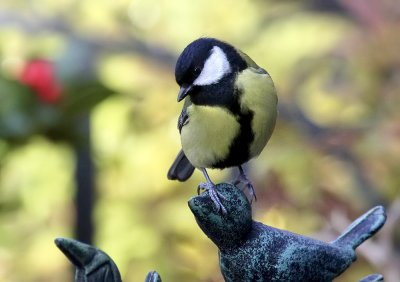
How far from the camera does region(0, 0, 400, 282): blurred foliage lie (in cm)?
181

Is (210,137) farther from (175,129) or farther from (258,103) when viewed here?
(175,129)

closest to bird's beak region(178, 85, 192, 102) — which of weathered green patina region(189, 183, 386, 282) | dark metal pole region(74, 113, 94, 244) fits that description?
weathered green patina region(189, 183, 386, 282)

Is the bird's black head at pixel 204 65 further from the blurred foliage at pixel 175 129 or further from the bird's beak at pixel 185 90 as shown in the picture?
the blurred foliage at pixel 175 129

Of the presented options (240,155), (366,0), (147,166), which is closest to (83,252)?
(240,155)

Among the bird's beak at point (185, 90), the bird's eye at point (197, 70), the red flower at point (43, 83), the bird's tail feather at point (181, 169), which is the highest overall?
the bird's eye at point (197, 70)

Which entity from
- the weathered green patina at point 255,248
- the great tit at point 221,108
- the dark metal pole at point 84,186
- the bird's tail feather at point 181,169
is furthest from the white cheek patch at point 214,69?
the dark metal pole at point 84,186

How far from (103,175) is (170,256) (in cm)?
33

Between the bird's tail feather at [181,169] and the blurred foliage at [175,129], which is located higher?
the bird's tail feather at [181,169]

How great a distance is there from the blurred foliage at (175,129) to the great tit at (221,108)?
0.70 meters

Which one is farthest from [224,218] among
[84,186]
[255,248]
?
[84,186]

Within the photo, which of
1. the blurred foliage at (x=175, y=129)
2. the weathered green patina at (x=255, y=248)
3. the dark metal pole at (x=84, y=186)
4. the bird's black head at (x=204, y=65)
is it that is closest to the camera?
the weathered green patina at (x=255, y=248)

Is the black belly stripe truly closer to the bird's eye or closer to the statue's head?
the bird's eye

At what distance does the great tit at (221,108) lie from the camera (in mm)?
930

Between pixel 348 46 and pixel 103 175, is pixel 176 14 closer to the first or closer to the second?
pixel 103 175
